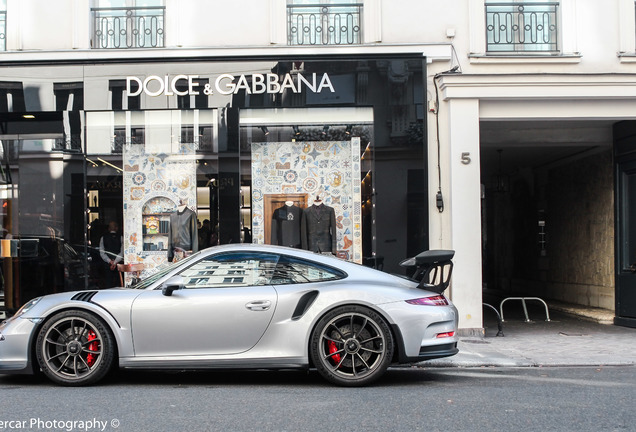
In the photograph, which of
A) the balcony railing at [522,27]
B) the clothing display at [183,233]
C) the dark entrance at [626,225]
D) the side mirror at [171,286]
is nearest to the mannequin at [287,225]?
the clothing display at [183,233]

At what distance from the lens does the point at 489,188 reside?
2256cm

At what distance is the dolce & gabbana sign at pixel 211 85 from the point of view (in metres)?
11.7

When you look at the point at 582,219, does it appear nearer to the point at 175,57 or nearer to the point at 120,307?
the point at 175,57

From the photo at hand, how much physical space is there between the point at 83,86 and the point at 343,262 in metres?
6.65

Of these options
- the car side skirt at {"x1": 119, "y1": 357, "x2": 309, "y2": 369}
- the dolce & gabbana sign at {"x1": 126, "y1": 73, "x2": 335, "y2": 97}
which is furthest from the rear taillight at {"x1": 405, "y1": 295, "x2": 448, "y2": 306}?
the dolce & gabbana sign at {"x1": 126, "y1": 73, "x2": 335, "y2": 97}

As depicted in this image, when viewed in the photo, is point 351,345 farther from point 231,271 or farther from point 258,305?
point 231,271

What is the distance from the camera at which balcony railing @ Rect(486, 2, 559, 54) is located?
11867mm

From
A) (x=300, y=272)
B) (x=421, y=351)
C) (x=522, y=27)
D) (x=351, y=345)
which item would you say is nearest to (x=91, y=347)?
(x=300, y=272)

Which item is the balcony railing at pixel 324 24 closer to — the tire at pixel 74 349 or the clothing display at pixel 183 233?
the clothing display at pixel 183 233

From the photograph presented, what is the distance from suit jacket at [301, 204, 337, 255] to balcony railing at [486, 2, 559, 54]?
3.85 meters

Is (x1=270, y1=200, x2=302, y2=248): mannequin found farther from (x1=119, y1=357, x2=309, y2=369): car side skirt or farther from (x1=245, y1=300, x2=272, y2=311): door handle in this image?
(x1=119, y1=357, x2=309, y2=369): car side skirt

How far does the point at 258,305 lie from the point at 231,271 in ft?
1.62

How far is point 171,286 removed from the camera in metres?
6.64

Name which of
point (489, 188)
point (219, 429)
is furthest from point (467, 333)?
point (489, 188)
